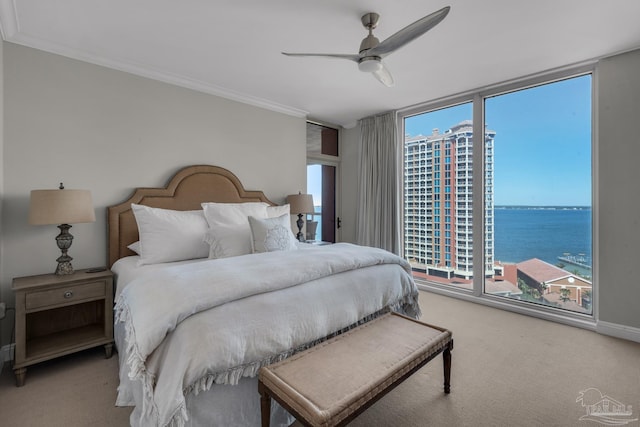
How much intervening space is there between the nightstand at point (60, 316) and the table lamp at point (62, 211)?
0.23 m

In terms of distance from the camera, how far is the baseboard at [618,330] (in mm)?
2654

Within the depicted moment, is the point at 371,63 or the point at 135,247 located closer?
the point at 371,63

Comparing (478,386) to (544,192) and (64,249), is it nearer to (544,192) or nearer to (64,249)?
(544,192)

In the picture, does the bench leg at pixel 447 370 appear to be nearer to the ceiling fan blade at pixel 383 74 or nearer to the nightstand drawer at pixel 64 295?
the ceiling fan blade at pixel 383 74

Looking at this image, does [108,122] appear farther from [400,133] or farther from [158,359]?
[400,133]

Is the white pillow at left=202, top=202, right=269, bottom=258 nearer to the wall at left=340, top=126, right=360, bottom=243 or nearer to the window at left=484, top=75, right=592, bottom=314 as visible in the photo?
the wall at left=340, top=126, right=360, bottom=243

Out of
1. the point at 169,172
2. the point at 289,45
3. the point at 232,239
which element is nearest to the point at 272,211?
the point at 232,239

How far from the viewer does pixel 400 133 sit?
4555 millimetres

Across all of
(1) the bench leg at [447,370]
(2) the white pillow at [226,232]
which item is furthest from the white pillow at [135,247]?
(1) the bench leg at [447,370]

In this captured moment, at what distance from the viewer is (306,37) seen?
244 centimetres

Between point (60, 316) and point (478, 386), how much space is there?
3309 millimetres

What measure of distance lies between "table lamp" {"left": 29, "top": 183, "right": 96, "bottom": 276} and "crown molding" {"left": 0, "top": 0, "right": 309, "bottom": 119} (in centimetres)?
124

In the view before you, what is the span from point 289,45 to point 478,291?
3.51 metres

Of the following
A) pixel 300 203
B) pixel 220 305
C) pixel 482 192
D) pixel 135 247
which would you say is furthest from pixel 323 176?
pixel 220 305
